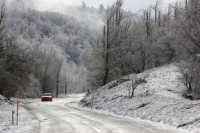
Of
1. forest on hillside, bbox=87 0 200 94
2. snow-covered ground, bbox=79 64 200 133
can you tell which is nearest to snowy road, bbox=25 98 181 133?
snow-covered ground, bbox=79 64 200 133

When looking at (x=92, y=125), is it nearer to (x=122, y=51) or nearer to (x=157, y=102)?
(x=157, y=102)

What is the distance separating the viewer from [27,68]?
34.9m

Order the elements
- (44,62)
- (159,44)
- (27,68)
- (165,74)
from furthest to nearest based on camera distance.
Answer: (44,62) < (159,44) < (27,68) < (165,74)

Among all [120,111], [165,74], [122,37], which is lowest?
[120,111]

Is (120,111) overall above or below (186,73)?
below

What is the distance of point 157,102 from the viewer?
19516 millimetres

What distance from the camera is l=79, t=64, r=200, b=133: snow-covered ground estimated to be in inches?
575

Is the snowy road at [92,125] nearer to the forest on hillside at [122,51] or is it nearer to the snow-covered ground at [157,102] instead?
the snow-covered ground at [157,102]

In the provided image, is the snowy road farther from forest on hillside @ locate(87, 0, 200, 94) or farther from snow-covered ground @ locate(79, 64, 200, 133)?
forest on hillside @ locate(87, 0, 200, 94)

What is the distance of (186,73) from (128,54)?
1677 cm

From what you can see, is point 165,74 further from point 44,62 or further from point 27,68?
point 44,62

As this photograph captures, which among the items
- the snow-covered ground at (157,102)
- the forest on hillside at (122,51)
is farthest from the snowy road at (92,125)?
the forest on hillside at (122,51)

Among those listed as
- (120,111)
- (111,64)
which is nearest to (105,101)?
(120,111)

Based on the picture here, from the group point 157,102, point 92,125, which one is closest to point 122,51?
point 157,102
